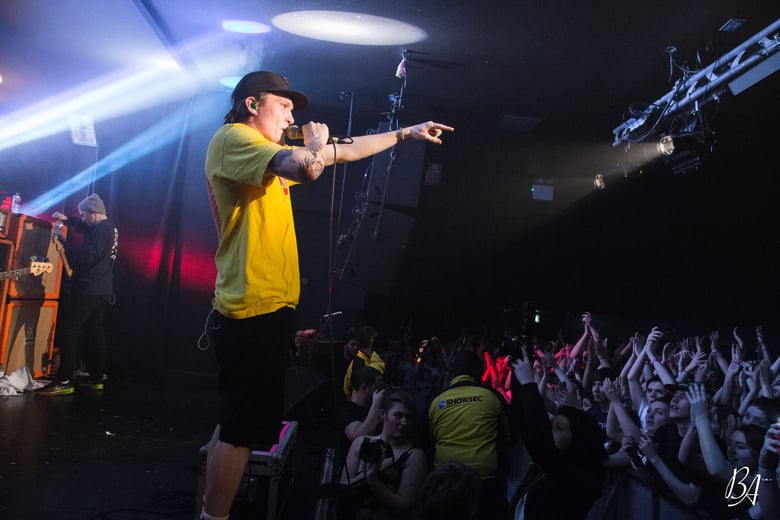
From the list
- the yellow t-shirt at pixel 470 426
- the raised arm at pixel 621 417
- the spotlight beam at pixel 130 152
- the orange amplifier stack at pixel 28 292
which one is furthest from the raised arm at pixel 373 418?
the spotlight beam at pixel 130 152

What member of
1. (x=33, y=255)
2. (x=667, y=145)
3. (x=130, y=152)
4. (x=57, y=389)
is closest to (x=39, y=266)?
(x=33, y=255)

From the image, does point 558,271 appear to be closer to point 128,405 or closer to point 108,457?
point 128,405

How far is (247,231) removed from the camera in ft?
6.12

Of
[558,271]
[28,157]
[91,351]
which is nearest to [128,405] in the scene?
[91,351]

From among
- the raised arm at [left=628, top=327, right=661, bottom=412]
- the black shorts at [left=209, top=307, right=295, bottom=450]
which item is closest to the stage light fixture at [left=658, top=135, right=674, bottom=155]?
the raised arm at [left=628, top=327, right=661, bottom=412]

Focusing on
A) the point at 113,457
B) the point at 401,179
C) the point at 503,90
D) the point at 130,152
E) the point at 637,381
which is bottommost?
the point at 113,457

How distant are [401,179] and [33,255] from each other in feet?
11.7

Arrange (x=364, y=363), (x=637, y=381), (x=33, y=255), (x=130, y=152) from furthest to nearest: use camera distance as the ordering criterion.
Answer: (x=130, y=152) → (x=33, y=255) → (x=364, y=363) → (x=637, y=381)

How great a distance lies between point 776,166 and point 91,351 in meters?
8.08

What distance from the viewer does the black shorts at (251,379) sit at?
5.89 feet

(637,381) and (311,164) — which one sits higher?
(311,164)

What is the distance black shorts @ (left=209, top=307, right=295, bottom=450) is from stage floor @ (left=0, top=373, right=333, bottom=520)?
839 mm

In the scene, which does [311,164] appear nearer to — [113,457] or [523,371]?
[523,371]

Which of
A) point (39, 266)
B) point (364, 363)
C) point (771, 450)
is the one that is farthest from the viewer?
point (39, 266)
